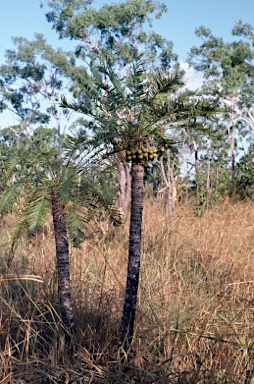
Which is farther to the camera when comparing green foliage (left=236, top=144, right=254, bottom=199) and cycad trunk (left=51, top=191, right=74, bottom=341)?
green foliage (left=236, top=144, right=254, bottom=199)

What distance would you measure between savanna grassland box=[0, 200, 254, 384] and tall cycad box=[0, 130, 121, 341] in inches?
9.5

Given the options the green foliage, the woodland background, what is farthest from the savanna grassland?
the green foliage

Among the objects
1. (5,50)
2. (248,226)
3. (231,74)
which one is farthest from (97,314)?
(5,50)

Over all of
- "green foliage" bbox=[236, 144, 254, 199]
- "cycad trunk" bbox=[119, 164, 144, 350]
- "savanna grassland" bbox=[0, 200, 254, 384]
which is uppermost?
"green foliage" bbox=[236, 144, 254, 199]

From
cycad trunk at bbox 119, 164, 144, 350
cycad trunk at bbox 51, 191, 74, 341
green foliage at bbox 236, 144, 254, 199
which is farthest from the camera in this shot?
green foliage at bbox 236, 144, 254, 199

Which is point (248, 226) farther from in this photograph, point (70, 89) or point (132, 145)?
point (70, 89)

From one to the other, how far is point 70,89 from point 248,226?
46.4 feet

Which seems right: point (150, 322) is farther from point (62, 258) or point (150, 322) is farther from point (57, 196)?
point (57, 196)

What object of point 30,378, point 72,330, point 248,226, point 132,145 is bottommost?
point 30,378

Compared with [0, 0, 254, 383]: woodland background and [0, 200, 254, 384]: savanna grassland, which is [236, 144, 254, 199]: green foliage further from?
[0, 0, 254, 383]: woodland background

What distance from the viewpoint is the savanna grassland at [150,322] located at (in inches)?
151

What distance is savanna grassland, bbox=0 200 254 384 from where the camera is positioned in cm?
384

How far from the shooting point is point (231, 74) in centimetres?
1786

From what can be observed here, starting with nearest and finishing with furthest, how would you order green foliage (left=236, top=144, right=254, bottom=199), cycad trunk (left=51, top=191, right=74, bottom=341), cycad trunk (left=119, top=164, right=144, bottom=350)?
cycad trunk (left=119, top=164, right=144, bottom=350) → cycad trunk (left=51, top=191, right=74, bottom=341) → green foliage (left=236, top=144, right=254, bottom=199)
